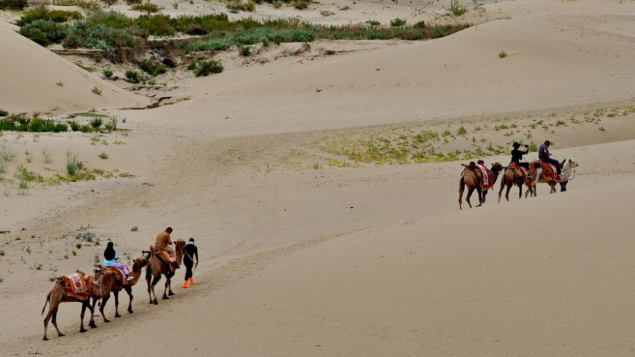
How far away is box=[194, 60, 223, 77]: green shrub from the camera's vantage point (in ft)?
149

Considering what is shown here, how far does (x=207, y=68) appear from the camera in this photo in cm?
4559

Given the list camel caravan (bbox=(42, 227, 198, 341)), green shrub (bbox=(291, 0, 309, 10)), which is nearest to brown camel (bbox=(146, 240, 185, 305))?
camel caravan (bbox=(42, 227, 198, 341))

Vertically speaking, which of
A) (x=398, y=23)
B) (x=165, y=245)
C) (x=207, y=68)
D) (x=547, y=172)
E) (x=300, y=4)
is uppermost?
(x=300, y=4)

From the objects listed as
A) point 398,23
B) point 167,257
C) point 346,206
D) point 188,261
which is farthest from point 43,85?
point 398,23

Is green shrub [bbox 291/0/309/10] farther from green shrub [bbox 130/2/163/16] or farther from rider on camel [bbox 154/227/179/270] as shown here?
rider on camel [bbox 154/227/179/270]

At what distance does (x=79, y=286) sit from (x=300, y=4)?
61345 millimetres

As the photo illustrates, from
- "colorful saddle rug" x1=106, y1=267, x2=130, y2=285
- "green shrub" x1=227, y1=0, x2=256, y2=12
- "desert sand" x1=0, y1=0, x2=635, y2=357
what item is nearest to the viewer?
"desert sand" x1=0, y1=0, x2=635, y2=357

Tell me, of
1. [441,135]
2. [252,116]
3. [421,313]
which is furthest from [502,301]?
[252,116]

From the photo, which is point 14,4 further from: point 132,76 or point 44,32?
point 132,76

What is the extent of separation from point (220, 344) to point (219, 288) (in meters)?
2.93

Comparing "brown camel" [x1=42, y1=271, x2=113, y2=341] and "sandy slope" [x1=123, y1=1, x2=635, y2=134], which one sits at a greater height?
"sandy slope" [x1=123, y1=1, x2=635, y2=134]

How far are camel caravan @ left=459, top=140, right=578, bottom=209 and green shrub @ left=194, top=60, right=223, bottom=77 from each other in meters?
28.1

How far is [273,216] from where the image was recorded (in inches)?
797

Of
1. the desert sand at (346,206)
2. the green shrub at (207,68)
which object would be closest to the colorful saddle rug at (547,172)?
the desert sand at (346,206)
